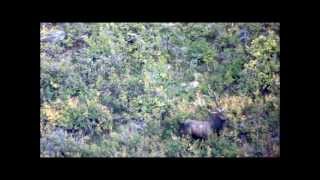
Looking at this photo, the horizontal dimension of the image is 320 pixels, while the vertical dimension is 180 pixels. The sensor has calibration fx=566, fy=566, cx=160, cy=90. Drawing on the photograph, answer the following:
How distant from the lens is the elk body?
455cm

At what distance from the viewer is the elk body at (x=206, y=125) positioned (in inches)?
179

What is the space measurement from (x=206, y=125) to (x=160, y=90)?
466 millimetres

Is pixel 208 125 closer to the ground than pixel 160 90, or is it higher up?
closer to the ground

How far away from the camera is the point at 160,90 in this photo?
4.59 m

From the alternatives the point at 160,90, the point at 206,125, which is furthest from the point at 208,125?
the point at 160,90

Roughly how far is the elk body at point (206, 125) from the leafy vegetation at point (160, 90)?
4cm

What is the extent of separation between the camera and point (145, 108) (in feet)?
15.0

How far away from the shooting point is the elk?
455 centimetres

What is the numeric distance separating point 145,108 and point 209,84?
553 mm

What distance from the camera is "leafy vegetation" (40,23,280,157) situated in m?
4.57

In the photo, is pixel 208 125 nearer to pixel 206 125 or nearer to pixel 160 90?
pixel 206 125

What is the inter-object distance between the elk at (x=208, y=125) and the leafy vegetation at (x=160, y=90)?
0.04 meters
